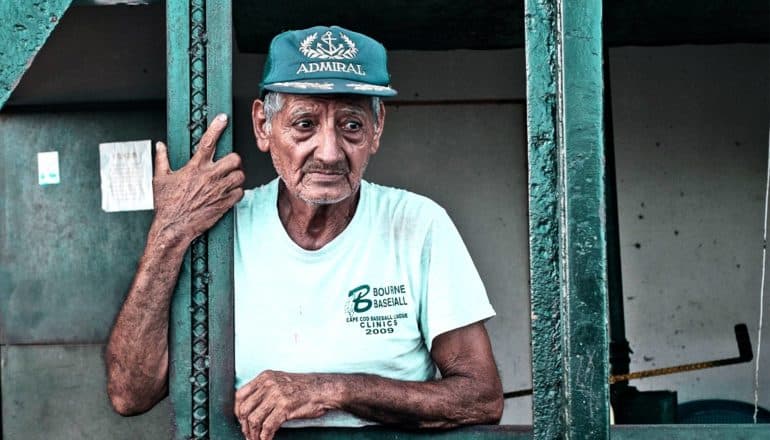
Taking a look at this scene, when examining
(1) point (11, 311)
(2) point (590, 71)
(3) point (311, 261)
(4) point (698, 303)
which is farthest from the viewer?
(4) point (698, 303)

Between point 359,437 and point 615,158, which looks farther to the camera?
point 615,158

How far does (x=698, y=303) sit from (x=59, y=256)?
286 centimetres

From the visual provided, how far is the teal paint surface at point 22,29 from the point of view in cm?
204

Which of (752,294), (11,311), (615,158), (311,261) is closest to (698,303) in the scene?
(752,294)

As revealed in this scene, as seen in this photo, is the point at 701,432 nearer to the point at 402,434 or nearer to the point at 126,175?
the point at 402,434

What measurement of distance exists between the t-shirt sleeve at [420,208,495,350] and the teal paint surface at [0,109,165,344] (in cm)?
212

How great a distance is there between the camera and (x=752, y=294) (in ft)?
15.2

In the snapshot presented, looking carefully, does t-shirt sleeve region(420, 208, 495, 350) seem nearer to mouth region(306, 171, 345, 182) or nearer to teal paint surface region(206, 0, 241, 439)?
mouth region(306, 171, 345, 182)

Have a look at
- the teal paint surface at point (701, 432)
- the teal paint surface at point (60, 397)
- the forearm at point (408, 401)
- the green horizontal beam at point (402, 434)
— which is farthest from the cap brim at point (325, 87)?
the teal paint surface at point (60, 397)

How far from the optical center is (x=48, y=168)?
434 centimetres

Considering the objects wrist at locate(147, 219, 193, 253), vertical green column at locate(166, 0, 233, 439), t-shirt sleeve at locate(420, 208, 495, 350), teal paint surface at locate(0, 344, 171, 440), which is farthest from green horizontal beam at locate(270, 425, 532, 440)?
teal paint surface at locate(0, 344, 171, 440)

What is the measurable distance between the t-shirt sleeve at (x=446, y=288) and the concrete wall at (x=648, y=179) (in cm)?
208

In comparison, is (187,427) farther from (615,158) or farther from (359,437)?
(615,158)

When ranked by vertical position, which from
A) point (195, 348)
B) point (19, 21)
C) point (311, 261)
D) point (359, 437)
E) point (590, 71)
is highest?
point (19, 21)
